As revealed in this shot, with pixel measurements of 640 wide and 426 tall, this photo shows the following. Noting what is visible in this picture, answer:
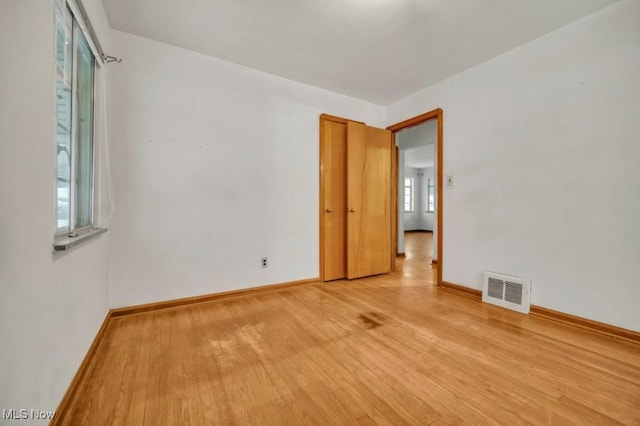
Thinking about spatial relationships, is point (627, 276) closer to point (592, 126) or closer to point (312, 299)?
point (592, 126)

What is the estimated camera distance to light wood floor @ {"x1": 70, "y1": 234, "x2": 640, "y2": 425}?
1210mm

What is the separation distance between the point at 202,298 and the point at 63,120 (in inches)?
74.5

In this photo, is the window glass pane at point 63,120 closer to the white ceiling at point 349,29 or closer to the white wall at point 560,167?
the white ceiling at point 349,29

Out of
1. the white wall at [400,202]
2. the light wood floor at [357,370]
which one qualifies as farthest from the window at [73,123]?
the white wall at [400,202]

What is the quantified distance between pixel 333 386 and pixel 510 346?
138 centimetres

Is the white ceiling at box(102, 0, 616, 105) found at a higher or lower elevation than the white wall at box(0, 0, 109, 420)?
higher

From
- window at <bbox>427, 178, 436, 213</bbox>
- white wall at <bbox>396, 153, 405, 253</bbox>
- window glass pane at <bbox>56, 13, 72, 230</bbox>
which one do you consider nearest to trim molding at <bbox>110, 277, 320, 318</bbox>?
window glass pane at <bbox>56, 13, 72, 230</bbox>

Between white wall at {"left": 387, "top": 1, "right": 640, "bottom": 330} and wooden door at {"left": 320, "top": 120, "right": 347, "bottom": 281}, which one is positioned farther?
wooden door at {"left": 320, "top": 120, "right": 347, "bottom": 281}

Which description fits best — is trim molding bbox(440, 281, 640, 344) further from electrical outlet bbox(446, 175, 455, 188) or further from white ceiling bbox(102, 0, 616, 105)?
white ceiling bbox(102, 0, 616, 105)

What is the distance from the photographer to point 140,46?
2.39 meters

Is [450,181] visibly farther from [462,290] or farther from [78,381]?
[78,381]

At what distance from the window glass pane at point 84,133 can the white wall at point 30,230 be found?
610 mm

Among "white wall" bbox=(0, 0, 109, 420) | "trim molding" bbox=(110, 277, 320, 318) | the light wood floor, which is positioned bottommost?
the light wood floor

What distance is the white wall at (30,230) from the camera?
82 centimetres
